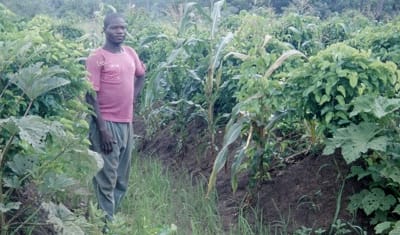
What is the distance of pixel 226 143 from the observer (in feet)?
15.8

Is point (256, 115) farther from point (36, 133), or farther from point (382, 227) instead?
point (36, 133)

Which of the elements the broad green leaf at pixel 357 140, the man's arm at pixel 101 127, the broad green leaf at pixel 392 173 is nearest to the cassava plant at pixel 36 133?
the man's arm at pixel 101 127

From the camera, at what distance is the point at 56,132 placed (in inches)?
132

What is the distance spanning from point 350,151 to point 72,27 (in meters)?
11.6

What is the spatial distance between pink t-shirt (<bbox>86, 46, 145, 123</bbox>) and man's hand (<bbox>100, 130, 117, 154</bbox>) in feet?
0.66

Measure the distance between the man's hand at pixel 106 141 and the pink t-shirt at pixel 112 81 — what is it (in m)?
0.20

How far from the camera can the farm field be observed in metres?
3.63

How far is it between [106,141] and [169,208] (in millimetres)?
1087

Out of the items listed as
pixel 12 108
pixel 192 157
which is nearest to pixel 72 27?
pixel 192 157

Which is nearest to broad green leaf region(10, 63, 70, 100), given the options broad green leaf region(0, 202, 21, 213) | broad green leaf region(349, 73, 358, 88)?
broad green leaf region(0, 202, 21, 213)

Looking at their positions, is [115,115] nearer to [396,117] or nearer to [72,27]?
[396,117]

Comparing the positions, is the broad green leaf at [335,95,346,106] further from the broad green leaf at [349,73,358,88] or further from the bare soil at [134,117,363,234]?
the bare soil at [134,117,363,234]

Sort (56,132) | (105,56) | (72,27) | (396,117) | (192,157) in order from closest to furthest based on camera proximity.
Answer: (56,132) → (396,117) → (105,56) → (192,157) → (72,27)

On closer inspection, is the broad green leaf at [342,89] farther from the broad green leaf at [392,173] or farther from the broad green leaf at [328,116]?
the broad green leaf at [392,173]
